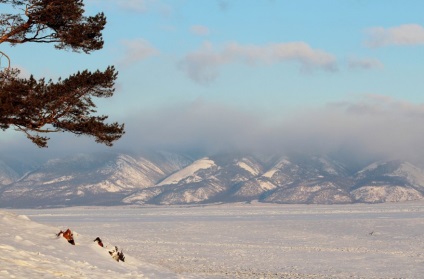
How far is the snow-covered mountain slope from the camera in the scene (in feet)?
85.2

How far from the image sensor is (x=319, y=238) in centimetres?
7356

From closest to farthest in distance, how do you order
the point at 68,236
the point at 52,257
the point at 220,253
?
the point at 52,257
the point at 68,236
the point at 220,253

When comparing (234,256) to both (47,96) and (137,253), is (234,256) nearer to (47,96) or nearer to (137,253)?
(137,253)

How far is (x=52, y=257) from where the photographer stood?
29.1 m

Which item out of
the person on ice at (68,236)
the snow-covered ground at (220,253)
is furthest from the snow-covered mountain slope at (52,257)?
the person on ice at (68,236)

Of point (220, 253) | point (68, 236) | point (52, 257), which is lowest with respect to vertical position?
point (220, 253)

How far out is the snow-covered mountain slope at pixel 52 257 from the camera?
1022 inches

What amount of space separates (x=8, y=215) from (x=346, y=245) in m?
37.0

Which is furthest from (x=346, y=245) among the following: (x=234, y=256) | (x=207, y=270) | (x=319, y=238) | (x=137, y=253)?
(x=207, y=270)

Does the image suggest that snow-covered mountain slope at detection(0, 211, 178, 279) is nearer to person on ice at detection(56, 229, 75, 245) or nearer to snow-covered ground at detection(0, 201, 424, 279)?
snow-covered ground at detection(0, 201, 424, 279)

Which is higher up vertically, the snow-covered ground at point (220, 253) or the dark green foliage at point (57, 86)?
the dark green foliage at point (57, 86)

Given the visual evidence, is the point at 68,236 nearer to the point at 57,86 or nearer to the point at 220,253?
the point at 57,86

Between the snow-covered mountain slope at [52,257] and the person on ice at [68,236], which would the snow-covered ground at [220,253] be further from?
the person on ice at [68,236]

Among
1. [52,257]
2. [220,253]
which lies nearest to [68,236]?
[52,257]
